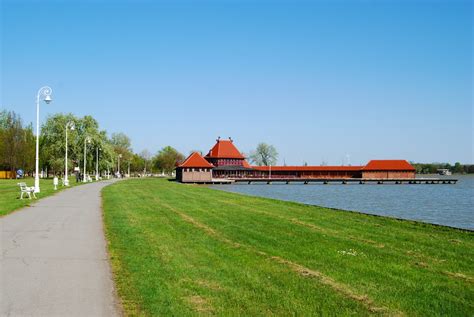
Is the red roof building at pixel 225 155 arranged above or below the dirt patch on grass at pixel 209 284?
above

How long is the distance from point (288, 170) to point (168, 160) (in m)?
45.4

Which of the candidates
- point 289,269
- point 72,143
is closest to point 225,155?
point 72,143

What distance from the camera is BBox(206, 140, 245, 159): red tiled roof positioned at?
4867 inches

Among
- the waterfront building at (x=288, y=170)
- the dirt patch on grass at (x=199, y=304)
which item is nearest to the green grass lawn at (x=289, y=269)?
the dirt patch on grass at (x=199, y=304)

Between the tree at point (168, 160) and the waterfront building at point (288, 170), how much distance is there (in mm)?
38005

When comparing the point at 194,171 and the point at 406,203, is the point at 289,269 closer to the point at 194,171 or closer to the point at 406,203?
the point at 406,203

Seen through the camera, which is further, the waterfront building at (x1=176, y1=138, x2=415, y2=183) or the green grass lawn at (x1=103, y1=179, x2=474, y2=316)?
the waterfront building at (x1=176, y1=138, x2=415, y2=183)

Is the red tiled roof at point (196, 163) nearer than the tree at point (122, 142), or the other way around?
the red tiled roof at point (196, 163)

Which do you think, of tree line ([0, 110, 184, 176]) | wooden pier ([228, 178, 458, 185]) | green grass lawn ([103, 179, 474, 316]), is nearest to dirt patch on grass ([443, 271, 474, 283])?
green grass lawn ([103, 179, 474, 316])

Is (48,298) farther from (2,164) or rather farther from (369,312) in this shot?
(2,164)

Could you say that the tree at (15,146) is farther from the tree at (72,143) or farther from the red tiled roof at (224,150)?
the red tiled roof at (224,150)

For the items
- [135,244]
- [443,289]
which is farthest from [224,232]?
[443,289]

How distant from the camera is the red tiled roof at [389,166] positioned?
13188 cm

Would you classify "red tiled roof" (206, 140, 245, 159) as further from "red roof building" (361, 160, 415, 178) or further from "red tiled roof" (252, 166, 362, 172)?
"red roof building" (361, 160, 415, 178)
